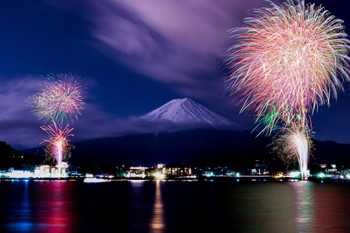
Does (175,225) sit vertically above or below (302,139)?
below

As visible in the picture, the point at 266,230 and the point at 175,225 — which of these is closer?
the point at 266,230

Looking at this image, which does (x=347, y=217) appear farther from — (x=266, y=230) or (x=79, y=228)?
(x=79, y=228)

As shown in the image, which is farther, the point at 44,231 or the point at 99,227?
the point at 99,227

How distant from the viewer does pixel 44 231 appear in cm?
2578

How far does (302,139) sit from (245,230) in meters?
71.0

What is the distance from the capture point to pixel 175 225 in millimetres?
29172

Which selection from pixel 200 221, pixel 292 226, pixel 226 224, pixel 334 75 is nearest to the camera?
pixel 292 226

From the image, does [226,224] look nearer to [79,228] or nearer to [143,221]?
[143,221]

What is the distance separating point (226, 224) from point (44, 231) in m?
12.9

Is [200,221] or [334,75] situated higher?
[334,75]

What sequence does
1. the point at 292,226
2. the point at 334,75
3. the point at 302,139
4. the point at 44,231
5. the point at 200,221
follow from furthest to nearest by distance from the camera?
the point at 302,139, the point at 334,75, the point at 200,221, the point at 292,226, the point at 44,231

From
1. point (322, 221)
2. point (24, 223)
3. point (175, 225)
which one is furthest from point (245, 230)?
point (24, 223)

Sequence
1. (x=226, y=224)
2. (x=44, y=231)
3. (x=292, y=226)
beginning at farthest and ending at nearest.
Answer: (x=226, y=224), (x=292, y=226), (x=44, y=231)

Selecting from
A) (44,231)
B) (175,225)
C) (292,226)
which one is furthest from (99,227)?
(292,226)
